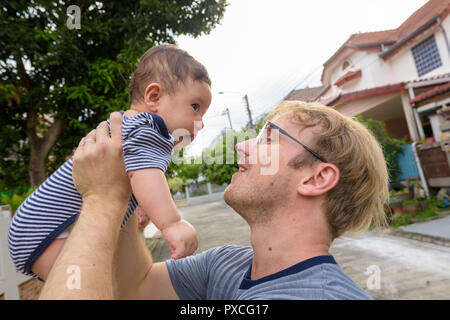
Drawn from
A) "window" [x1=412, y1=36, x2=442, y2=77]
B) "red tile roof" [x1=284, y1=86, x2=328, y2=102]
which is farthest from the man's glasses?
"window" [x1=412, y1=36, x2=442, y2=77]

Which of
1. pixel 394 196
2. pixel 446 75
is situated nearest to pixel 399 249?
pixel 394 196

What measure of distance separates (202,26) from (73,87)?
1.57 meters

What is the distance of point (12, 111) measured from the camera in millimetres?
3975

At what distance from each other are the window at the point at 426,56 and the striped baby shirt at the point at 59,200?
7695 millimetres

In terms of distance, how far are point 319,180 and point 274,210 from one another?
10.6 inches

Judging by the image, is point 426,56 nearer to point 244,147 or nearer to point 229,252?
point 244,147

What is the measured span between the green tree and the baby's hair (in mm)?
1259

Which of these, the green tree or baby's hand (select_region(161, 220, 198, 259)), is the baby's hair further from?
the green tree

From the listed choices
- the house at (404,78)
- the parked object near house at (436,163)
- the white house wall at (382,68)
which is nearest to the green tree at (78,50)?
the house at (404,78)

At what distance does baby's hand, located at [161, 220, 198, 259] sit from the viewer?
3.11 ft

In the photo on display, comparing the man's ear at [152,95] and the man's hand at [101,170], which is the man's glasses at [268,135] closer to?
the man's ear at [152,95]

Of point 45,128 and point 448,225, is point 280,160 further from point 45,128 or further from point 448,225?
point 448,225

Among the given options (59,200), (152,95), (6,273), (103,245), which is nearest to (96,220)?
(103,245)

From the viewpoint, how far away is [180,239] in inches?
37.8
